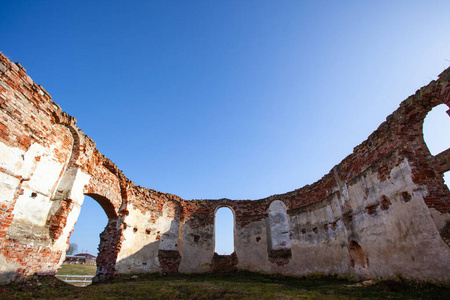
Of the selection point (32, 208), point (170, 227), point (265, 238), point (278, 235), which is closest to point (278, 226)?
point (278, 235)

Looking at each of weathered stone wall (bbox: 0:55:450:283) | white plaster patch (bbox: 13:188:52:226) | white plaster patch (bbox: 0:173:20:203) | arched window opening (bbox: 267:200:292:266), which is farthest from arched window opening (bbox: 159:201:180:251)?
white plaster patch (bbox: 0:173:20:203)

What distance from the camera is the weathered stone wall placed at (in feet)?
19.0

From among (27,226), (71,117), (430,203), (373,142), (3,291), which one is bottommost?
(3,291)

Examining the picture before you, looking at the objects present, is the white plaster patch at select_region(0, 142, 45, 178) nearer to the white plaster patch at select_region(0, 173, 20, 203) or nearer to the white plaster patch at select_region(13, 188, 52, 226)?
the white plaster patch at select_region(0, 173, 20, 203)

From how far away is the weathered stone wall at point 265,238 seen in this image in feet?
19.0

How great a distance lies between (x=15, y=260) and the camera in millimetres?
5684

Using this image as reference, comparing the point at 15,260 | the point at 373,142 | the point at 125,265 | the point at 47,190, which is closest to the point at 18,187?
the point at 47,190

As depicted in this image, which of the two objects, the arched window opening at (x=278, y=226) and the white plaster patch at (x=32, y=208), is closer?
the white plaster patch at (x=32, y=208)

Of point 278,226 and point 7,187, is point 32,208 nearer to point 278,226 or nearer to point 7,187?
point 7,187

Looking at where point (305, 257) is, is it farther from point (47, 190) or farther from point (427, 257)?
point (47, 190)

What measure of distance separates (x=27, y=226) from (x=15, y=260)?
88 cm

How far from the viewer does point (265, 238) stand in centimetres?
1355

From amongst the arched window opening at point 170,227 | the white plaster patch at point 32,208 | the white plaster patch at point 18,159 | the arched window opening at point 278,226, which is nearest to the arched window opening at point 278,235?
the arched window opening at point 278,226

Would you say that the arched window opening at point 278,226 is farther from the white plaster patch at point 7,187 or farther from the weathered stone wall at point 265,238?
the white plaster patch at point 7,187
